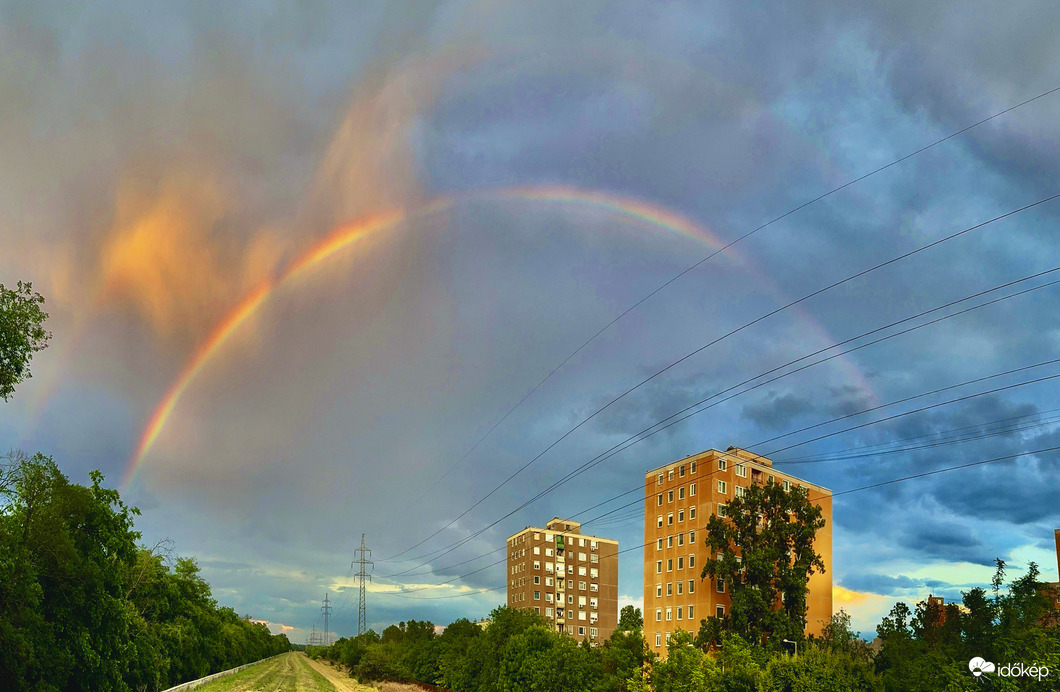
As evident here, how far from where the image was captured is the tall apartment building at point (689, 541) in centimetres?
10238

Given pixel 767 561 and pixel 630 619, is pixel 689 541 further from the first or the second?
pixel 630 619

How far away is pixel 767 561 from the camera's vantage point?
83938 mm

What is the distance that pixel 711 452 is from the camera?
106000 millimetres

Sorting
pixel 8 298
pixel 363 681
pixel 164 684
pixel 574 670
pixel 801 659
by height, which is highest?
pixel 8 298

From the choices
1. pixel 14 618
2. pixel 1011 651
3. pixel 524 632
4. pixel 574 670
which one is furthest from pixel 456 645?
pixel 1011 651

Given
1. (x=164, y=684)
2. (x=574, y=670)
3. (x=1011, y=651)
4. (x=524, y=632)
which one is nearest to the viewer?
(x=1011, y=651)

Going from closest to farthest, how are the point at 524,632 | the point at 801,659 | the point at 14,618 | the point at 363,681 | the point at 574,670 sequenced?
the point at 801,659
the point at 14,618
the point at 574,670
the point at 524,632
the point at 363,681

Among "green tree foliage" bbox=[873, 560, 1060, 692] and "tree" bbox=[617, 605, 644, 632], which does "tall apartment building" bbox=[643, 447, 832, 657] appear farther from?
"tree" bbox=[617, 605, 644, 632]

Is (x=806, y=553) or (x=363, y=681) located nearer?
(x=806, y=553)

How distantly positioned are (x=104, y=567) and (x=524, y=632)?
3001 cm

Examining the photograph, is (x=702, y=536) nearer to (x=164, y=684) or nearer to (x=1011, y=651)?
(x=164, y=684)

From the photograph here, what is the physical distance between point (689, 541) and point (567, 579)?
288ft

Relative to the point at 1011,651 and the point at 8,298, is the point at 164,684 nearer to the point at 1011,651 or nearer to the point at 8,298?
the point at 8,298

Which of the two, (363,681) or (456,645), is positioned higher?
(456,645)
